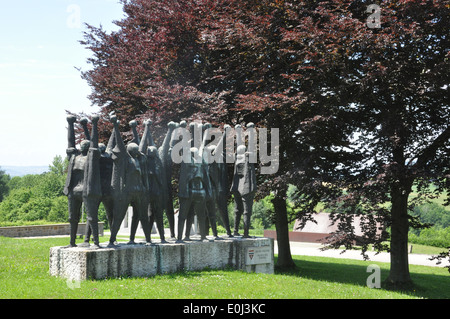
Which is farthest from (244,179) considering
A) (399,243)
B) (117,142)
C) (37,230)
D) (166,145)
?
(37,230)

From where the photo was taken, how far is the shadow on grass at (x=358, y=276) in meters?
12.7

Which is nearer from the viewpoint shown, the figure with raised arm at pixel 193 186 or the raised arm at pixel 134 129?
the raised arm at pixel 134 129

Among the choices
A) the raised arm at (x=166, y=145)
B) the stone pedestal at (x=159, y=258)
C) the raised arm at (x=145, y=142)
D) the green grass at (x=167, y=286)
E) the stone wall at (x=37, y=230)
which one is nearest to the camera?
the green grass at (x=167, y=286)

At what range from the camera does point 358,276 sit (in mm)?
14852

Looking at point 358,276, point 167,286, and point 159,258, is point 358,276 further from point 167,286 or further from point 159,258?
point 167,286

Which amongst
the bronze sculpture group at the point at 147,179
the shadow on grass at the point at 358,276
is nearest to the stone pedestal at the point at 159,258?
the bronze sculpture group at the point at 147,179

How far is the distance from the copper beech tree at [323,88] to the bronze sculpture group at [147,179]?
1931mm

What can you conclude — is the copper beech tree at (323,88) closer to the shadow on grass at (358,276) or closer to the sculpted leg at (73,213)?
the shadow on grass at (358,276)

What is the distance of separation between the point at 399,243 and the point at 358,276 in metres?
2.58

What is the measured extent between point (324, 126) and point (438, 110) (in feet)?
10.3

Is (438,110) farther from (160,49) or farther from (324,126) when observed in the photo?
(160,49)

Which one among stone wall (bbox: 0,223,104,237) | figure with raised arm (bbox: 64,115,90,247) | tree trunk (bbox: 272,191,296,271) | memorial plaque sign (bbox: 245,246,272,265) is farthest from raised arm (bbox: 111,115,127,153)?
stone wall (bbox: 0,223,104,237)
